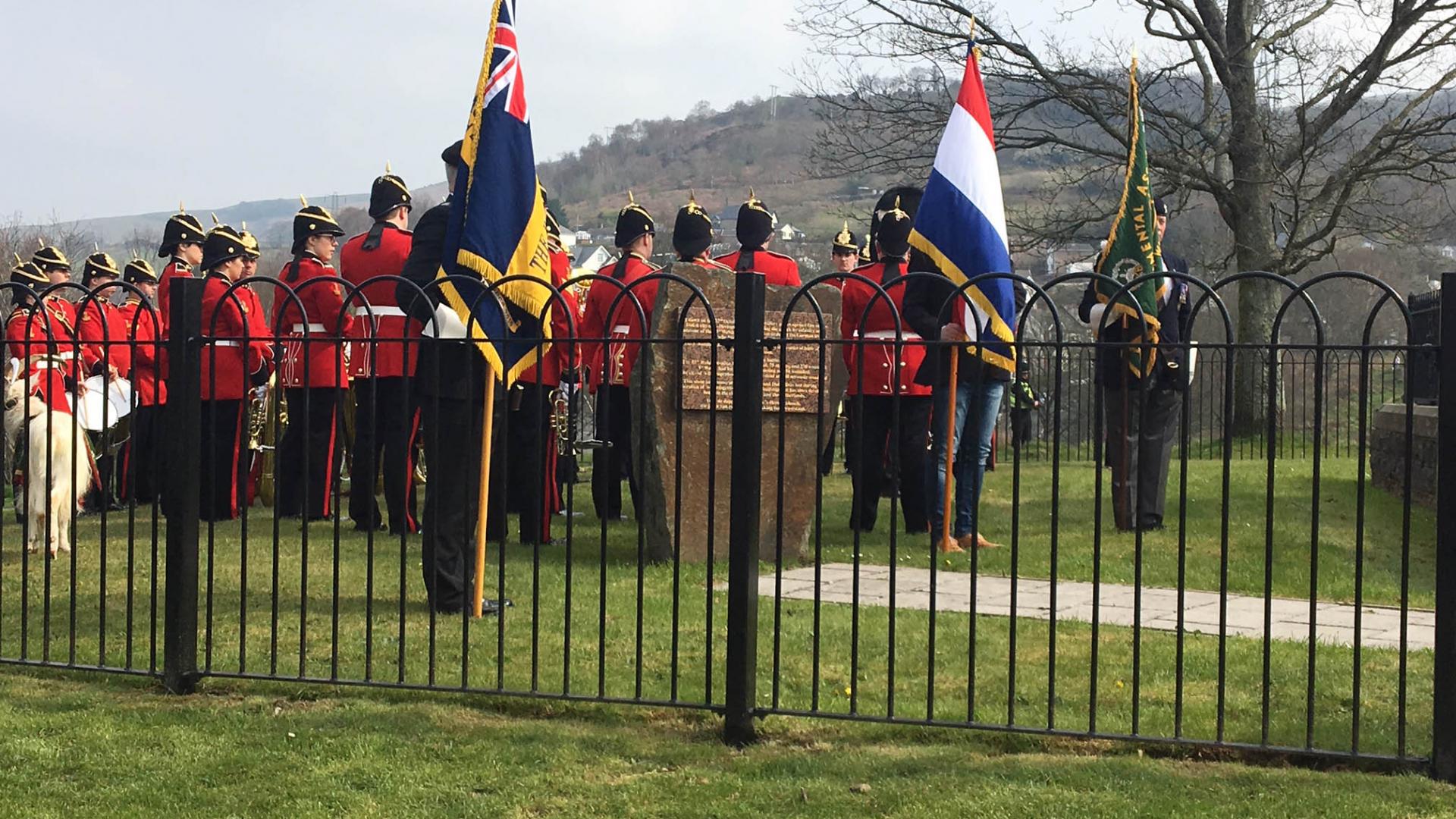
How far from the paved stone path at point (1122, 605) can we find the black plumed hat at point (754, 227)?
10.9 ft

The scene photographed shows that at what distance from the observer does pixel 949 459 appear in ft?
20.3

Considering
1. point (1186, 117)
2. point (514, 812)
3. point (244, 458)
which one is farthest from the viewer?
point (1186, 117)

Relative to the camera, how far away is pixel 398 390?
9.40m

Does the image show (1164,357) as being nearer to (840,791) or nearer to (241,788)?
(840,791)

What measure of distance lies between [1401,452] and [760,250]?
18.0ft

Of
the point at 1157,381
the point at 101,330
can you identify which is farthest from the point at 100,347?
the point at 1157,381

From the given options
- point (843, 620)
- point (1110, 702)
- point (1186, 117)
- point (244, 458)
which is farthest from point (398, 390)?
point (1186, 117)

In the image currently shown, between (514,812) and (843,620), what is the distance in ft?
8.95

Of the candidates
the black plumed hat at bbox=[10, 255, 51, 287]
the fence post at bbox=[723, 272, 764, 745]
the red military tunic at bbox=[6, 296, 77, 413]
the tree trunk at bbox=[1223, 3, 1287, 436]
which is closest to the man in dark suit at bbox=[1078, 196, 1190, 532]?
the fence post at bbox=[723, 272, 764, 745]

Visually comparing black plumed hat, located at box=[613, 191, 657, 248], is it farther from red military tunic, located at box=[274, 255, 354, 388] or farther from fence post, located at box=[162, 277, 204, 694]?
fence post, located at box=[162, 277, 204, 694]

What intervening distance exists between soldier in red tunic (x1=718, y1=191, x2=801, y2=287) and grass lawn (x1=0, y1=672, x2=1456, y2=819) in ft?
19.5

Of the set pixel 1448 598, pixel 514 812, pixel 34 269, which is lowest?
pixel 514 812

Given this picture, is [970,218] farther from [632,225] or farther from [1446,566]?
[1446,566]

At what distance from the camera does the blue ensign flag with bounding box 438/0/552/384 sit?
6.66m
